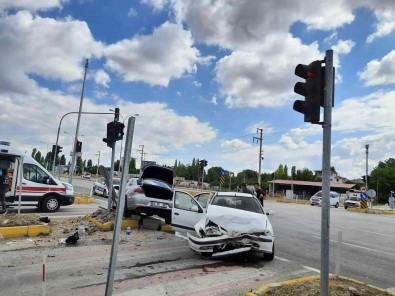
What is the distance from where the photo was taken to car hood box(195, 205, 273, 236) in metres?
8.16

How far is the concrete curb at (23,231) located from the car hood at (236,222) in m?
4.95

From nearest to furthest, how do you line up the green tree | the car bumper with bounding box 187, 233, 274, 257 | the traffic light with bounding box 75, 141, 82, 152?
the car bumper with bounding box 187, 233, 274, 257 → the traffic light with bounding box 75, 141, 82, 152 → the green tree

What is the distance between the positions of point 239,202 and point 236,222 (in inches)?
56.8

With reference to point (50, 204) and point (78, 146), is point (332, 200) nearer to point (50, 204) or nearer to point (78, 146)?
point (78, 146)

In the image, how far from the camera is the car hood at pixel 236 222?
8164mm

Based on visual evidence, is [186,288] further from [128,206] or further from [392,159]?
[392,159]

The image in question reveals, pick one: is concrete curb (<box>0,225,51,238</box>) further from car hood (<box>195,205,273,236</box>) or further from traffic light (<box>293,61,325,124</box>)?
traffic light (<box>293,61,325,124</box>)

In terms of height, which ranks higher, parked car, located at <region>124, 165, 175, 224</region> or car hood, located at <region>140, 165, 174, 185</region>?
car hood, located at <region>140, 165, 174, 185</region>

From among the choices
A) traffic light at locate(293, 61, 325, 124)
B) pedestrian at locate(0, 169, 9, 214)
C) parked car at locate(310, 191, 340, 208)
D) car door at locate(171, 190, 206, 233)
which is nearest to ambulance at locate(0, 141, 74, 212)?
pedestrian at locate(0, 169, 9, 214)

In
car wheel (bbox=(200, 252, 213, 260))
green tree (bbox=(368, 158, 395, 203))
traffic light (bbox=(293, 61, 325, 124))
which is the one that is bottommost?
car wheel (bbox=(200, 252, 213, 260))

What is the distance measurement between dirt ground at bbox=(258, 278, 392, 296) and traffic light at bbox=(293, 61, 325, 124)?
8.66ft

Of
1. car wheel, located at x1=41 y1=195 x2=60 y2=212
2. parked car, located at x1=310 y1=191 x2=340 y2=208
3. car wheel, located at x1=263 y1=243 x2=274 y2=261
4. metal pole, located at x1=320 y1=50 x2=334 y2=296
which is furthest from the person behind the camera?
parked car, located at x1=310 y1=191 x2=340 y2=208

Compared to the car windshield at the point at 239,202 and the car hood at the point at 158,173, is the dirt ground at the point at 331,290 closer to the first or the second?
the car windshield at the point at 239,202

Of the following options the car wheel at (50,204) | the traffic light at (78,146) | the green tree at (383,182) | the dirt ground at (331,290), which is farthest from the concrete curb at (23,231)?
the green tree at (383,182)
